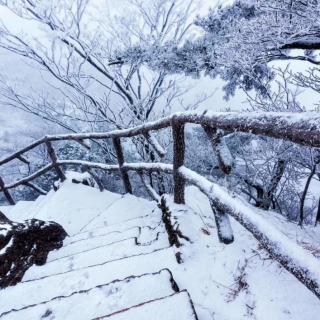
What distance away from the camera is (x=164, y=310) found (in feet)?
4.27

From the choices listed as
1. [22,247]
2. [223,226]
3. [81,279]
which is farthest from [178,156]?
[22,247]

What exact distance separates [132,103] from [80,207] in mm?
4914

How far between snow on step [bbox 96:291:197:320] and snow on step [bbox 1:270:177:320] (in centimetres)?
19

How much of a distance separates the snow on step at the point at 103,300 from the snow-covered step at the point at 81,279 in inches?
10.7

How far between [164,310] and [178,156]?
127 cm

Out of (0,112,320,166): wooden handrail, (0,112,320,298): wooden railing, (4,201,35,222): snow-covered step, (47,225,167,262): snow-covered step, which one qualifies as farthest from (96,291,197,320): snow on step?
(4,201,35,222): snow-covered step

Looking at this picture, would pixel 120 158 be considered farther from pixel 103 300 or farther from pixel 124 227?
pixel 103 300

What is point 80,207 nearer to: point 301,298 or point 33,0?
point 301,298

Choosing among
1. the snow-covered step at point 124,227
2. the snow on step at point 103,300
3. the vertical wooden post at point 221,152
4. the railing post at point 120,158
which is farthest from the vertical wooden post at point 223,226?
the railing post at point 120,158

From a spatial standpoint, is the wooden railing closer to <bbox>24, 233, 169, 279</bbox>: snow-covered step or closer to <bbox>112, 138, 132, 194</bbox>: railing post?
<bbox>24, 233, 169, 279</bbox>: snow-covered step

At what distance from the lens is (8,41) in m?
7.27

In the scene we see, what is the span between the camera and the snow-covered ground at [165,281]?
134 centimetres

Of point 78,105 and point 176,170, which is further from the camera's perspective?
point 78,105

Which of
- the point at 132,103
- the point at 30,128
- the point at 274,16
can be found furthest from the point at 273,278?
the point at 30,128
